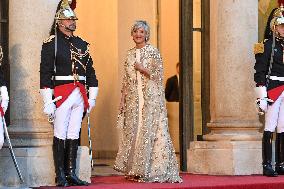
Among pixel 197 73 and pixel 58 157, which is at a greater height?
pixel 197 73

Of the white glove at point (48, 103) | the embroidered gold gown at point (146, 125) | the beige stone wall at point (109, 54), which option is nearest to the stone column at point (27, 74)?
the white glove at point (48, 103)

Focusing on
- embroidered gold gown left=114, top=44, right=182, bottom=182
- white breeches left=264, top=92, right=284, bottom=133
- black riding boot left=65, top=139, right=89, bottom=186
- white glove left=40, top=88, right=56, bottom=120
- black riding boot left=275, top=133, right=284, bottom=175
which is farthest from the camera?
black riding boot left=275, top=133, right=284, bottom=175

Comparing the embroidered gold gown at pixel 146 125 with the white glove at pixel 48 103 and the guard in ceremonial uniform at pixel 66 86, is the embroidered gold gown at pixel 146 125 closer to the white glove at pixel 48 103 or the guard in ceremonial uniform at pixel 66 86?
the guard in ceremonial uniform at pixel 66 86

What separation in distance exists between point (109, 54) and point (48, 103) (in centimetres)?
554

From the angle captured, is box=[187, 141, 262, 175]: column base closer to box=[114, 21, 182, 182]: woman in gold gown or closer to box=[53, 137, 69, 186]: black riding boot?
box=[114, 21, 182, 182]: woman in gold gown

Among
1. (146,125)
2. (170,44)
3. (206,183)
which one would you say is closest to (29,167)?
(146,125)

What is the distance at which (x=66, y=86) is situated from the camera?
11867mm

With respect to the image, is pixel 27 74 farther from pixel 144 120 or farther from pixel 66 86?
pixel 144 120

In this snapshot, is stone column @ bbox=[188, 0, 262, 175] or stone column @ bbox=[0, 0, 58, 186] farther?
stone column @ bbox=[188, 0, 262, 175]

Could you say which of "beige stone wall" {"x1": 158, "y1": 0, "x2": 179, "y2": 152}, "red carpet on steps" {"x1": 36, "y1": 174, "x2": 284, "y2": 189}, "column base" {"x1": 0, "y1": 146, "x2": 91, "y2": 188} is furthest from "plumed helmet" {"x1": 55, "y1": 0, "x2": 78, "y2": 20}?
"beige stone wall" {"x1": 158, "y1": 0, "x2": 179, "y2": 152}

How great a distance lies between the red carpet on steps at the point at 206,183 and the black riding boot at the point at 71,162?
188 millimetres

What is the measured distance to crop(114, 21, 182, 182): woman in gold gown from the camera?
12.5 meters

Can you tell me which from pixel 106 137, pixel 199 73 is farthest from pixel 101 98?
pixel 199 73

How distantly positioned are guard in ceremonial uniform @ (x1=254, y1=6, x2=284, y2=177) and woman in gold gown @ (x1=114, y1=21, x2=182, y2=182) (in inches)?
51.0
